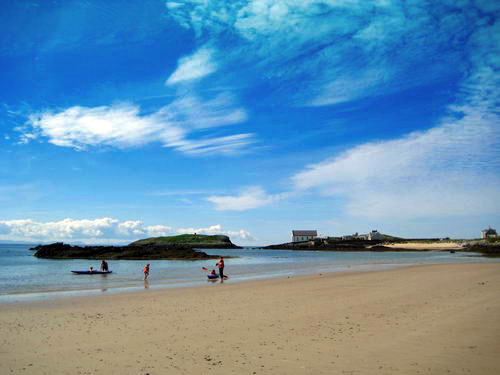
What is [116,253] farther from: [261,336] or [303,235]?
[303,235]

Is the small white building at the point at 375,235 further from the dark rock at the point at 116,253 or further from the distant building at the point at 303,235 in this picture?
the dark rock at the point at 116,253

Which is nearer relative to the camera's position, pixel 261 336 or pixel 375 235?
pixel 261 336

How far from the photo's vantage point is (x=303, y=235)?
173500 mm

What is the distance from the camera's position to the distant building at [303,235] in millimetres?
172625

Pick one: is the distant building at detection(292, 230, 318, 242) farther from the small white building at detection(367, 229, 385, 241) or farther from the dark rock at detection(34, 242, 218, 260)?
the dark rock at detection(34, 242, 218, 260)

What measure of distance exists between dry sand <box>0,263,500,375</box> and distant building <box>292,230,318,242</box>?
158 meters

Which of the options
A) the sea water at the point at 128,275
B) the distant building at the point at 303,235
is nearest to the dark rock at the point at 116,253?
the sea water at the point at 128,275

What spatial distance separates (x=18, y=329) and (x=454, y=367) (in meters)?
11.9

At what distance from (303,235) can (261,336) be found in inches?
6573

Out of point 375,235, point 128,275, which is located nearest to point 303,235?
point 375,235

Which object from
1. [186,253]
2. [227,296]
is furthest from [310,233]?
[227,296]

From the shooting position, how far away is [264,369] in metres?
7.03

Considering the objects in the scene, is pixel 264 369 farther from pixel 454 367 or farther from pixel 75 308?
pixel 75 308

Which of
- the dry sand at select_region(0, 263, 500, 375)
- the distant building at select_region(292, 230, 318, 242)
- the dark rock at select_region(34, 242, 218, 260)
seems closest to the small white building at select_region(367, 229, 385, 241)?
the distant building at select_region(292, 230, 318, 242)
